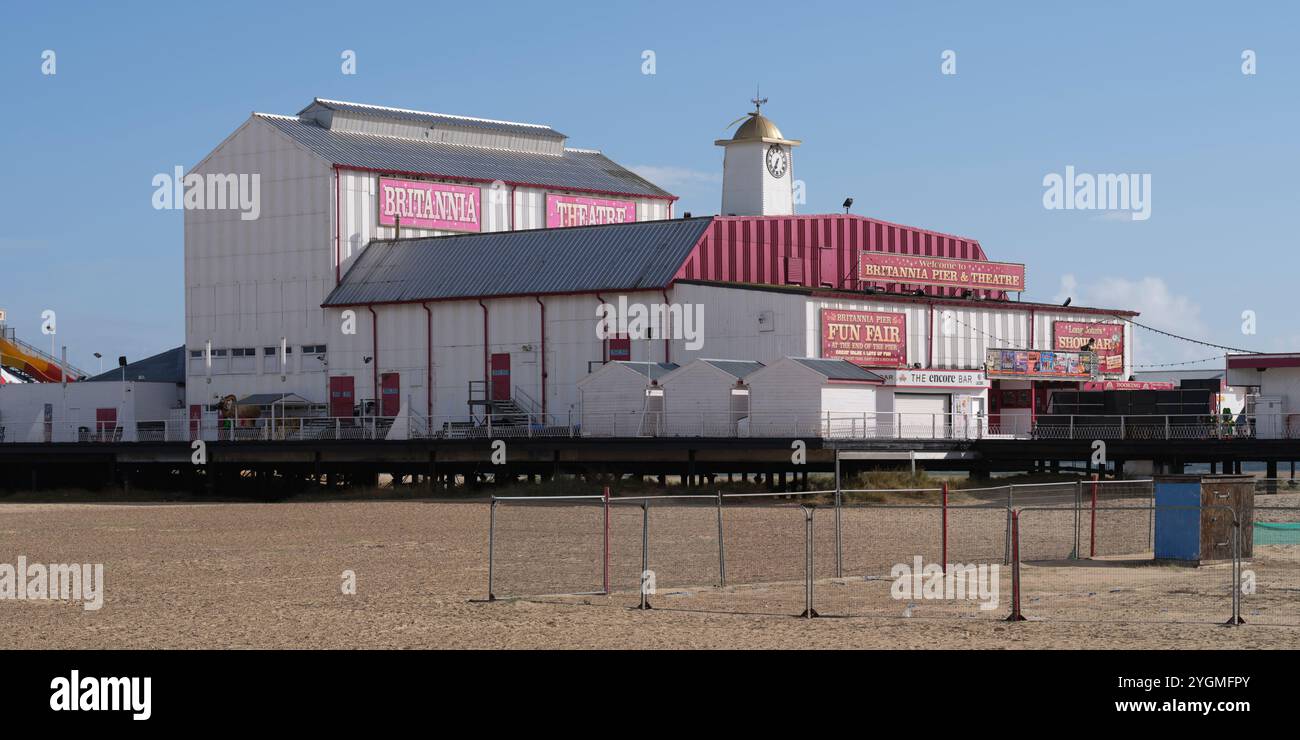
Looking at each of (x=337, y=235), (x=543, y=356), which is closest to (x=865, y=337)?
(x=543, y=356)

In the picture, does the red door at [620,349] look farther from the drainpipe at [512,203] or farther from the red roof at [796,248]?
the drainpipe at [512,203]

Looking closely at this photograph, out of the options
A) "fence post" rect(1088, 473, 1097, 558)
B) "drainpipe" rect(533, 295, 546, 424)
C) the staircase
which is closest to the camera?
"fence post" rect(1088, 473, 1097, 558)

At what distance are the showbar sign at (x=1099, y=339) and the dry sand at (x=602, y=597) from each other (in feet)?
95.9

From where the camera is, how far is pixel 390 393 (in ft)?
224

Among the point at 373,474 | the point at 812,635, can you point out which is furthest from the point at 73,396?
the point at 812,635

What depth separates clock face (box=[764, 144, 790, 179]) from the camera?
7156 centimetres

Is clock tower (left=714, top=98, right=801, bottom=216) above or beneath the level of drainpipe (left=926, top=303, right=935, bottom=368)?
above

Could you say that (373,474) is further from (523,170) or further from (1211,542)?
(1211,542)

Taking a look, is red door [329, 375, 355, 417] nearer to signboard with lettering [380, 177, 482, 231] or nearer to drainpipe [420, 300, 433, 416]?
drainpipe [420, 300, 433, 416]

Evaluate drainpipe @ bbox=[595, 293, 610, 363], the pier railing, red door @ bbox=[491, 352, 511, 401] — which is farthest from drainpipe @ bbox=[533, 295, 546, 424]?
drainpipe @ bbox=[595, 293, 610, 363]

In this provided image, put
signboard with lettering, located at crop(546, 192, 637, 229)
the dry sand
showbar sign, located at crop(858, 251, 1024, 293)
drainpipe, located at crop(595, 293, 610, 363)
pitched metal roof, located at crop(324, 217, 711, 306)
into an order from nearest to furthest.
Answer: the dry sand
drainpipe, located at crop(595, 293, 610, 363)
pitched metal roof, located at crop(324, 217, 711, 306)
showbar sign, located at crop(858, 251, 1024, 293)
signboard with lettering, located at crop(546, 192, 637, 229)

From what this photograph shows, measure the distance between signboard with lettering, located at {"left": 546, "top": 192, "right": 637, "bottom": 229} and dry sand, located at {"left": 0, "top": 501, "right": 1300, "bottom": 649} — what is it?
1635 inches

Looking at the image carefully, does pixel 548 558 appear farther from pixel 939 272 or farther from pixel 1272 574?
pixel 939 272

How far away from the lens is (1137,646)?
18.6 meters
